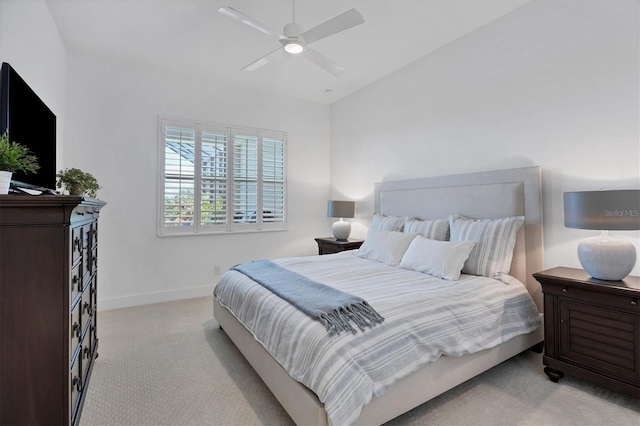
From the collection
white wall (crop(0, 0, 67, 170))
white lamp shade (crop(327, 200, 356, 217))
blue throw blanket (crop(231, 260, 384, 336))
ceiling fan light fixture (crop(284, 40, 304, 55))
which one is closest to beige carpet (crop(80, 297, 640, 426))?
blue throw blanket (crop(231, 260, 384, 336))

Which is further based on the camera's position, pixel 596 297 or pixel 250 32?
pixel 250 32

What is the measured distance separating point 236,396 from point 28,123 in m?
2.20

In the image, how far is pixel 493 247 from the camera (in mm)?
2643

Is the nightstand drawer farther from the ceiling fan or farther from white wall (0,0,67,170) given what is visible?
white wall (0,0,67,170)

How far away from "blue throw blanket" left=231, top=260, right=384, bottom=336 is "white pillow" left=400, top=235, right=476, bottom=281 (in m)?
0.99

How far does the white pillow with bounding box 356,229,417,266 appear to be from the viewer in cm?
312

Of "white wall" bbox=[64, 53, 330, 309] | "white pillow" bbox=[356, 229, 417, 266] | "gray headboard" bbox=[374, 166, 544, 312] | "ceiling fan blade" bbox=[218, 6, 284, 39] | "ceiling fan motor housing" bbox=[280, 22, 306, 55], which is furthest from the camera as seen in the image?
"white wall" bbox=[64, 53, 330, 309]

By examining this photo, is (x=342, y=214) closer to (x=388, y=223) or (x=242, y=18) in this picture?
(x=388, y=223)

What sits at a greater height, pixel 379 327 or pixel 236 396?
pixel 379 327

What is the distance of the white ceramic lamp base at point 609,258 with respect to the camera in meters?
2.03

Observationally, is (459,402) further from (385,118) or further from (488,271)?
(385,118)

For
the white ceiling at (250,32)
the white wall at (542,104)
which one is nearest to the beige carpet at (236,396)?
the white wall at (542,104)

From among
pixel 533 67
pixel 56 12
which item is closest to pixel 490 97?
pixel 533 67

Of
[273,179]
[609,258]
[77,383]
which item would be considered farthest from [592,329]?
[273,179]
